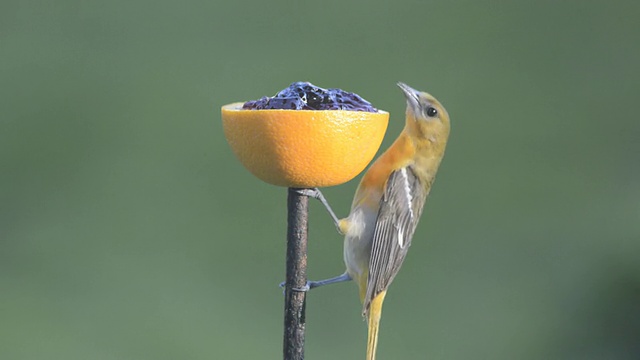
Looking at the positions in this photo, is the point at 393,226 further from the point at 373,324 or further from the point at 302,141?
the point at 302,141

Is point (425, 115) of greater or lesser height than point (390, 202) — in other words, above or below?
above

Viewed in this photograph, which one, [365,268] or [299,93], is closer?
[299,93]

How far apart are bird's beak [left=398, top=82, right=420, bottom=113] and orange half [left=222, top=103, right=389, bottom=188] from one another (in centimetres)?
28

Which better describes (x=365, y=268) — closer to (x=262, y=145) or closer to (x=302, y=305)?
Result: (x=302, y=305)

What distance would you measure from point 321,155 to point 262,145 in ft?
0.25

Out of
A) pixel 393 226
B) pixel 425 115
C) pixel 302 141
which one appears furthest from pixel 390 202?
pixel 302 141

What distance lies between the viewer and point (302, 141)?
2.57 feet

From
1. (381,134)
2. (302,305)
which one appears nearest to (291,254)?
(302,305)

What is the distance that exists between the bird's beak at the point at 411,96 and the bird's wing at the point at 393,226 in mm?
132

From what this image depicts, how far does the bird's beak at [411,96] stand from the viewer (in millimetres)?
1118

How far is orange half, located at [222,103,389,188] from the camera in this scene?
2.53ft

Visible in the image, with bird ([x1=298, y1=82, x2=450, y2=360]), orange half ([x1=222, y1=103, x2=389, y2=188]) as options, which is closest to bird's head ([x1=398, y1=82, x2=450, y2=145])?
bird ([x1=298, y1=82, x2=450, y2=360])

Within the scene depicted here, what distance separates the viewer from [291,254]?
0.87 m

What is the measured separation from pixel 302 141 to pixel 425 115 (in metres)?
0.41
